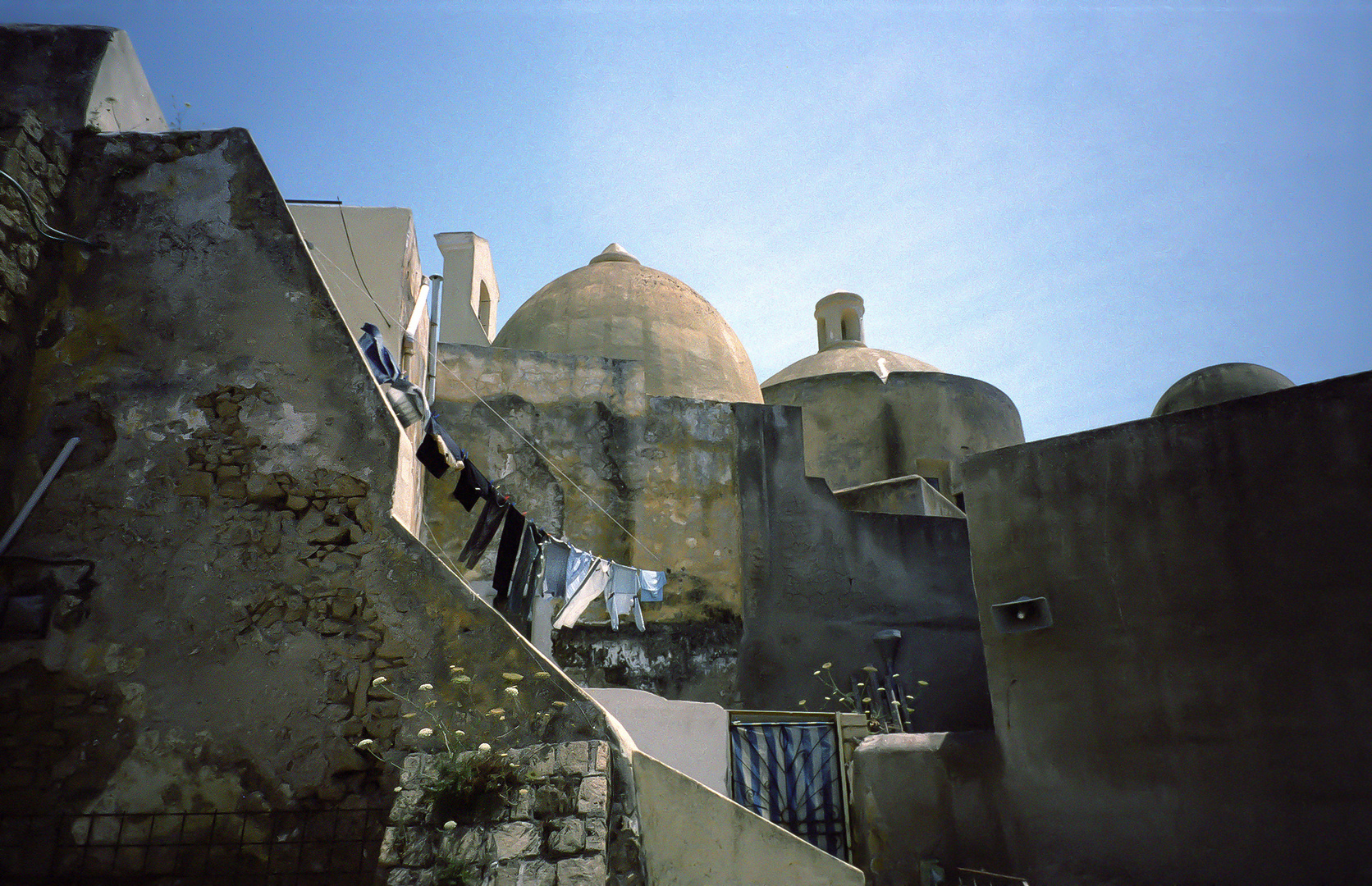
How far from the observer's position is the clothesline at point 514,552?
7.61m

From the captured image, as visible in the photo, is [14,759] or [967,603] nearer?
[14,759]

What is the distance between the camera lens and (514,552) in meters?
9.49

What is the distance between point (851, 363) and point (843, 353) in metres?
0.99

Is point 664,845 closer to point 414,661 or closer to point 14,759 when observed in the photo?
point 414,661

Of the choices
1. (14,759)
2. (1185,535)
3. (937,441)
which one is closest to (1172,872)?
(1185,535)

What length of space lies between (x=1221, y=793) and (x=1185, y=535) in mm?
1969

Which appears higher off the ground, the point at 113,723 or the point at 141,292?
the point at 141,292

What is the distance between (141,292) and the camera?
632 centimetres

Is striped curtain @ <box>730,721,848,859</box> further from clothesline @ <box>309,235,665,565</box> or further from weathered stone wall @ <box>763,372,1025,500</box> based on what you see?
weathered stone wall @ <box>763,372,1025,500</box>

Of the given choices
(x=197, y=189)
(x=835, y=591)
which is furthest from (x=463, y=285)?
(x=197, y=189)

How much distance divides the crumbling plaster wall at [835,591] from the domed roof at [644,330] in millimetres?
2212

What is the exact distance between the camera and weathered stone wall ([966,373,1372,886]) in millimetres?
7039

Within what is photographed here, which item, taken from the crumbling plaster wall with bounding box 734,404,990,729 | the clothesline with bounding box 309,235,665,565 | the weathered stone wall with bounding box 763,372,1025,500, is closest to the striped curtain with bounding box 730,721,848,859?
the crumbling plaster wall with bounding box 734,404,990,729

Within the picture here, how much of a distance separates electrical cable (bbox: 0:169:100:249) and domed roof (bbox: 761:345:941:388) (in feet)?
53.7
